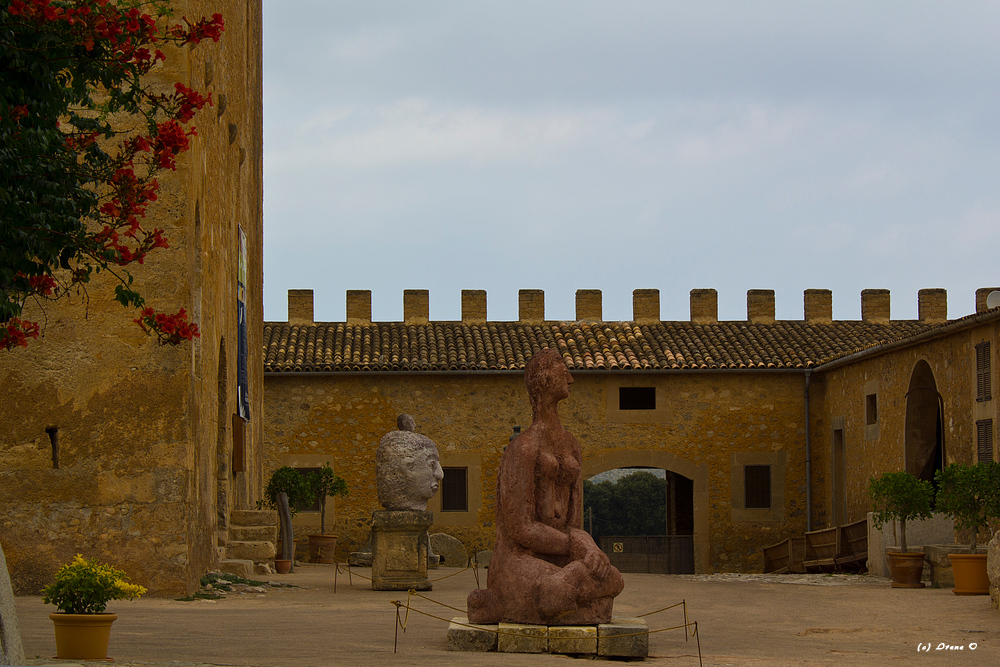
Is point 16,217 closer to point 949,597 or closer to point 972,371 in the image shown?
point 949,597

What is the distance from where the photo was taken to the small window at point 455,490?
2475 cm

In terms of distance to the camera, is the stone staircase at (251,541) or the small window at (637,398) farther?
the small window at (637,398)

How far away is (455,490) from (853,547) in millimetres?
8422

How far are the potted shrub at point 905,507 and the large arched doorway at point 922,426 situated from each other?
402 centimetres

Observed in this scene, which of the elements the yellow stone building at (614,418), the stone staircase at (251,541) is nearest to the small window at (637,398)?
the yellow stone building at (614,418)

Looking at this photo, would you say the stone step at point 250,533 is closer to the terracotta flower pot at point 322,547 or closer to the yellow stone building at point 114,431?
the yellow stone building at point 114,431

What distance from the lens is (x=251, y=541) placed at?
16391 millimetres

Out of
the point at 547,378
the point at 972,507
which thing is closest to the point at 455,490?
the point at 972,507

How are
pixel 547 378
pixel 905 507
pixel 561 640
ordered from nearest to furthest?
1. pixel 561 640
2. pixel 547 378
3. pixel 905 507

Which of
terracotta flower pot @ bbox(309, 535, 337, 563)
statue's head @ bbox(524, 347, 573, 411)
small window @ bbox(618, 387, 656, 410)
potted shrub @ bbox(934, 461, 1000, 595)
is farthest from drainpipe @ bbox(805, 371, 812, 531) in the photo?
statue's head @ bbox(524, 347, 573, 411)

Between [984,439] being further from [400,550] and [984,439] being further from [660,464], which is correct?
[660,464]

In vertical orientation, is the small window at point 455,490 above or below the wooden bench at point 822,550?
above

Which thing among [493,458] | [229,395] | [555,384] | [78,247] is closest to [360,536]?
[493,458]

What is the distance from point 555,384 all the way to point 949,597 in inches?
295
